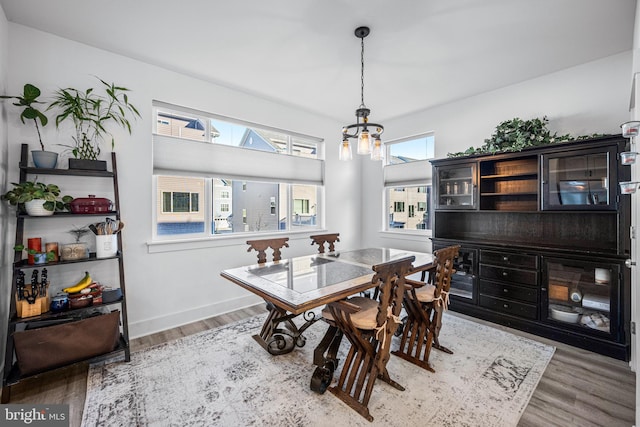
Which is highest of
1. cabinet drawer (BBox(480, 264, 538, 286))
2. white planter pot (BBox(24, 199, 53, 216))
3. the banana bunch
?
white planter pot (BBox(24, 199, 53, 216))

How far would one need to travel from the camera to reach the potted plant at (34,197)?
2068 mm

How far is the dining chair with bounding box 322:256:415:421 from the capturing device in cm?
179

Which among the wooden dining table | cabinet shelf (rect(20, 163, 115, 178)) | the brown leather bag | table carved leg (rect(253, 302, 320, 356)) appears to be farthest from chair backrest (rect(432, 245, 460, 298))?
A: cabinet shelf (rect(20, 163, 115, 178))

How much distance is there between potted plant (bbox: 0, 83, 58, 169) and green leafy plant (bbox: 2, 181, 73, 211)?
21cm

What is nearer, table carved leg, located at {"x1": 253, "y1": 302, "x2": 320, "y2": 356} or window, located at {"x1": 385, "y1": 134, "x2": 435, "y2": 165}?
table carved leg, located at {"x1": 253, "y1": 302, "x2": 320, "y2": 356}

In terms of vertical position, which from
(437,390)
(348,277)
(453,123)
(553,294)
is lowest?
(437,390)

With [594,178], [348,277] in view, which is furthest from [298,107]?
[594,178]

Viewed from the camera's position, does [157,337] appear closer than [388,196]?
Yes

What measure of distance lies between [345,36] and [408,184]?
2651 mm

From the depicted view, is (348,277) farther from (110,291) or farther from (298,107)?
(298,107)

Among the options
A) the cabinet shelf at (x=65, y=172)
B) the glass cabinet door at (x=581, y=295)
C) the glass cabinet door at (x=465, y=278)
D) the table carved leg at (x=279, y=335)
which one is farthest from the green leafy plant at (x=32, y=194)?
the glass cabinet door at (x=581, y=295)

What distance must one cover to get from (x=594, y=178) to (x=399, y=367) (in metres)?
2.57

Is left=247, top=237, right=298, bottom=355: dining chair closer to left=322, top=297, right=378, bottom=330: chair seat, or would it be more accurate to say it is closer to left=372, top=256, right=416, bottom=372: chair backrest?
left=322, top=297, right=378, bottom=330: chair seat

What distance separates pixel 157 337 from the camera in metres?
2.89
